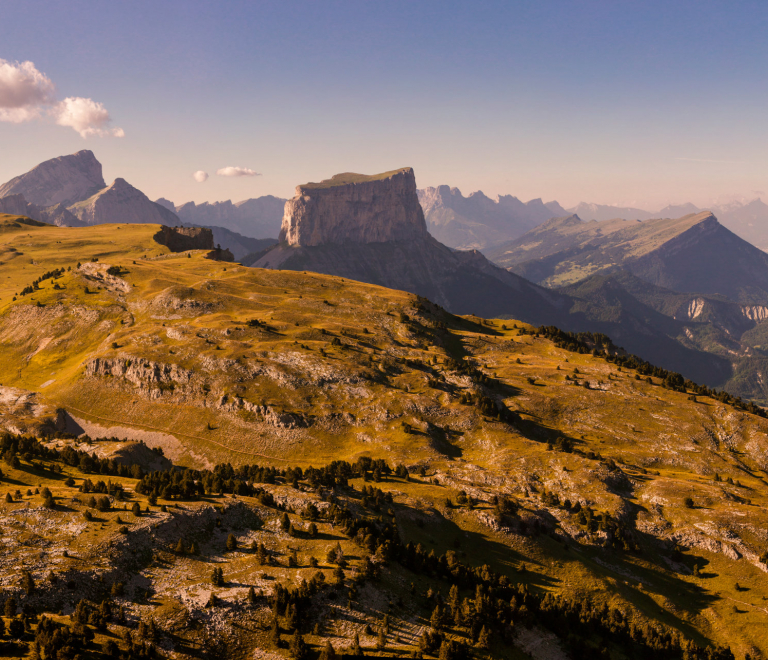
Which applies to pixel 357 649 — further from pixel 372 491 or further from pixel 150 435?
pixel 150 435

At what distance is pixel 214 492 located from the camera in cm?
8531

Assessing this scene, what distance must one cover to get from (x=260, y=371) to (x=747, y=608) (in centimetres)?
12927

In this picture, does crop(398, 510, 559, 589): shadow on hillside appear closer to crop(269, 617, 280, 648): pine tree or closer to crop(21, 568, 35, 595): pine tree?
crop(269, 617, 280, 648): pine tree

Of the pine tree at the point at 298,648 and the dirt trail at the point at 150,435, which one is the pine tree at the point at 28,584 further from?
the dirt trail at the point at 150,435

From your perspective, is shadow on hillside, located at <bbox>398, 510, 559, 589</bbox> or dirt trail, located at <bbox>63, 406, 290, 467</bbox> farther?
dirt trail, located at <bbox>63, 406, 290, 467</bbox>

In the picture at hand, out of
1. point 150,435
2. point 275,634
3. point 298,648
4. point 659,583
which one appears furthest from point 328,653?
point 150,435

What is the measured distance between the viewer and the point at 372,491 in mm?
97812

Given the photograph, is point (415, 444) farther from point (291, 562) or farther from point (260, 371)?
point (291, 562)

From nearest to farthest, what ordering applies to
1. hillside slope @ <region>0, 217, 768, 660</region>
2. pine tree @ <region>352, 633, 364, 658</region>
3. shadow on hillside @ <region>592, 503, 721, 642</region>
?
pine tree @ <region>352, 633, 364, 658</region>, hillside slope @ <region>0, 217, 768, 660</region>, shadow on hillside @ <region>592, 503, 721, 642</region>

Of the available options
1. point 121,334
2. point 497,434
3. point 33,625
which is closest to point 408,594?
point 33,625

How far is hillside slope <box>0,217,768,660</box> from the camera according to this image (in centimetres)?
6228

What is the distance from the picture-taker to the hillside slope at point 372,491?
204 feet

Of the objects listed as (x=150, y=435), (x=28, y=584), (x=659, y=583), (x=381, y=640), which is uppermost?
(x=28, y=584)

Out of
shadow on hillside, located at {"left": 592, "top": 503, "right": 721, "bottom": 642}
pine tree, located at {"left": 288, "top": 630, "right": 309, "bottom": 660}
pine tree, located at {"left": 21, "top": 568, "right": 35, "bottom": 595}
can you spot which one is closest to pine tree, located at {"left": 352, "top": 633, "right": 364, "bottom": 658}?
pine tree, located at {"left": 288, "top": 630, "right": 309, "bottom": 660}
